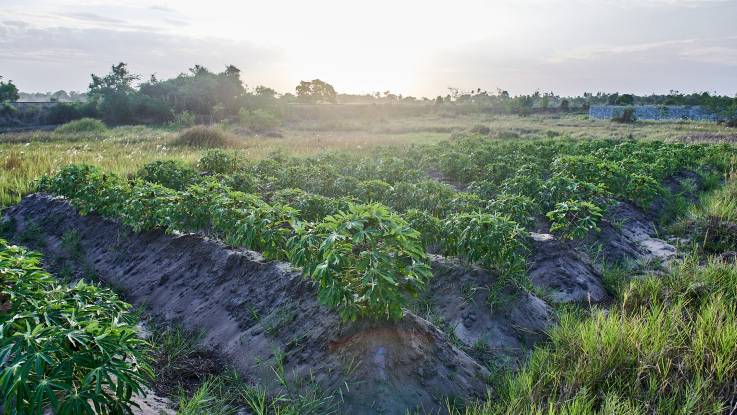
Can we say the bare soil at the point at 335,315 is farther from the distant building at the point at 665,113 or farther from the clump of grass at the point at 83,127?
the distant building at the point at 665,113

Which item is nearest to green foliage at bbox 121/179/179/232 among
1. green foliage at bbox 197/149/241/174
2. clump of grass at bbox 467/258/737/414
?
clump of grass at bbox 467/258/737/414

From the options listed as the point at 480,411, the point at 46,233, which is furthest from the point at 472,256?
the point at 46,233

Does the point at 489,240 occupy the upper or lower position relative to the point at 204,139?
lower

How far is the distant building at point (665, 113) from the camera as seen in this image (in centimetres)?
5247

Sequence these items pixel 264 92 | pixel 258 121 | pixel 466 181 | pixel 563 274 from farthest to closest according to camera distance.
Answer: pixel 264 92
pixel 258 121
pixel 466 181
pixel 563 274

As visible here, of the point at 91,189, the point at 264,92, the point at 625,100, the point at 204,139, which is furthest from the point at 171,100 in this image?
the point at 625,100

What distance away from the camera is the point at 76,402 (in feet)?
9.12

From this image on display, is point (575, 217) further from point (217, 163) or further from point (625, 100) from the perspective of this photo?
point (625, 100)

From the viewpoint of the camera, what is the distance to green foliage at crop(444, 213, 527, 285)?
18.4 ft

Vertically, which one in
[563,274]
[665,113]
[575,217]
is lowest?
[563,274]

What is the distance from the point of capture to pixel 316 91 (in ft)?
297

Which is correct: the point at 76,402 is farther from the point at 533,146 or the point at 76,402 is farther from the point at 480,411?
the point at 533,146

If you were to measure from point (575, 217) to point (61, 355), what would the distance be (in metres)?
7.04

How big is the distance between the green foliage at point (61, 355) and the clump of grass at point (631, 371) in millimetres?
2440
